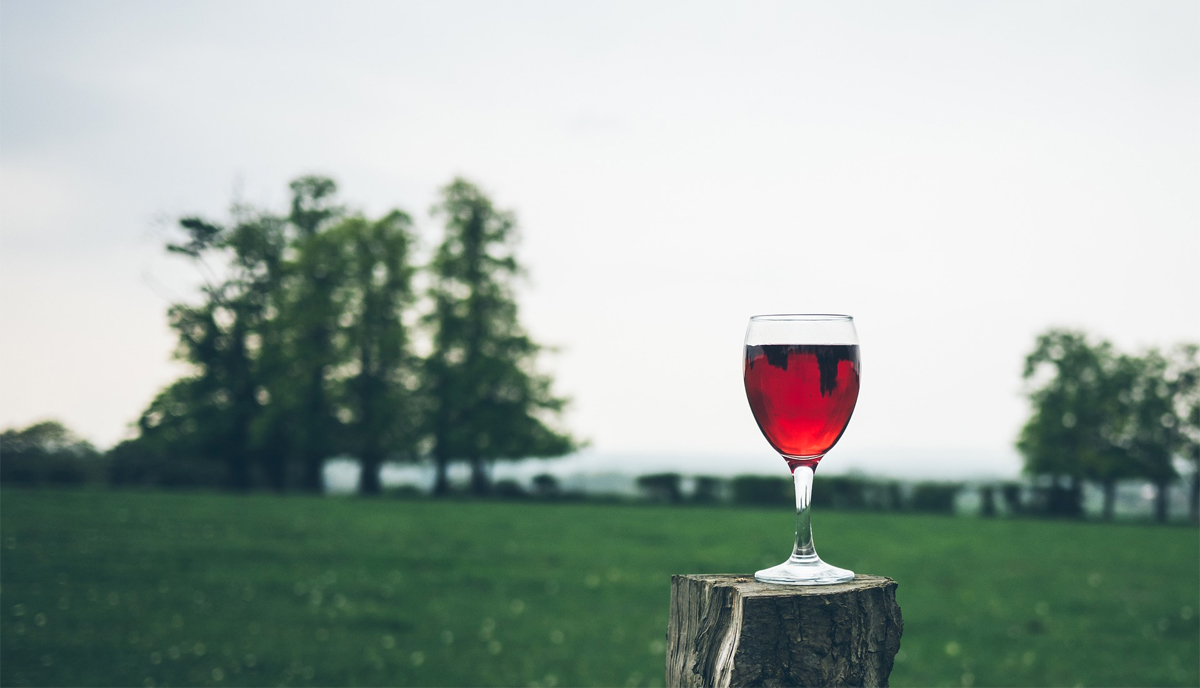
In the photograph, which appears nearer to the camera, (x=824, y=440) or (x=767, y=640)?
(x=767, y=640)

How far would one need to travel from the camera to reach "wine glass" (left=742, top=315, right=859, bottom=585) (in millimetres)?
2273

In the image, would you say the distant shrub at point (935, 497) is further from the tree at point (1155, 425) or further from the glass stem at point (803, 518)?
the glass stem at point (803, 518)

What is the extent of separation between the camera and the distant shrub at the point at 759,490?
35844 mm

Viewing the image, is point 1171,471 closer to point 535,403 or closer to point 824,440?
point 535,403

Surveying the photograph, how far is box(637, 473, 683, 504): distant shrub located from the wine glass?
34.0 meters

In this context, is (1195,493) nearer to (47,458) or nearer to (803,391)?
(803,391)

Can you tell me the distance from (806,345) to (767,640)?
0.75m

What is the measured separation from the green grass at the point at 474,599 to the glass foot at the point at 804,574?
22.6ft

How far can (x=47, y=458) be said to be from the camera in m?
29.4

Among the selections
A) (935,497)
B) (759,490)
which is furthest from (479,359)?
(935,497)

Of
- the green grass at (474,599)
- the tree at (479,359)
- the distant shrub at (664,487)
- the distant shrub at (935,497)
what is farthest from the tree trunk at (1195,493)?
the tree at (479,359)

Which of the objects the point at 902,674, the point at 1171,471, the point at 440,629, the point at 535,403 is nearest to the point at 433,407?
the point at 535,403

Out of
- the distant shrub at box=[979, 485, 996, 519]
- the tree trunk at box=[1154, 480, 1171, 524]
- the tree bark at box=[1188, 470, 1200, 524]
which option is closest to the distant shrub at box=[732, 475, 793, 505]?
the distant shrub at box=[979, 485, 996, 519]

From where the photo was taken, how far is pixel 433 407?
37.8 meters
